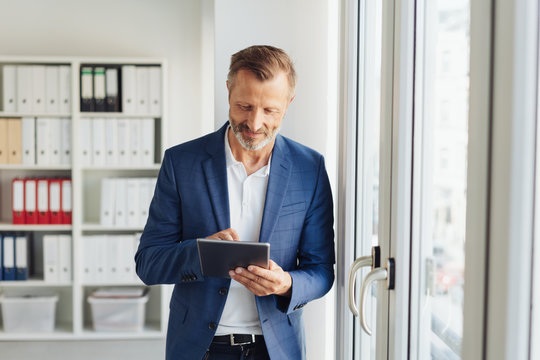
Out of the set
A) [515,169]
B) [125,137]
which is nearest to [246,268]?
[515,169]

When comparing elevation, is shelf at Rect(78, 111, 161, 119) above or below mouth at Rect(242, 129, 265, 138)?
above

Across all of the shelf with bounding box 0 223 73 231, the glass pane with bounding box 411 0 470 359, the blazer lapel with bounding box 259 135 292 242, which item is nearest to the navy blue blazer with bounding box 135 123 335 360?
the blazer lapel with bounding box 259 135 292 242

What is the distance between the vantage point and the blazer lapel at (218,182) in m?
1.48

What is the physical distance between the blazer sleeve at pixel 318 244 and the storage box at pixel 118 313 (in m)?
2.56

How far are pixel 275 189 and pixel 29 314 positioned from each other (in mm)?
3089

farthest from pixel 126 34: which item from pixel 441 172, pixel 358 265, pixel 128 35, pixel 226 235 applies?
pixel 441 172

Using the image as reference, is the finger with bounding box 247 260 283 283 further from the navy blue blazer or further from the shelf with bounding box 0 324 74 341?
the shelf with bounding box 0 324 74 341

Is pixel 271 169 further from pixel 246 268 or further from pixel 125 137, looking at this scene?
pixel 125 137

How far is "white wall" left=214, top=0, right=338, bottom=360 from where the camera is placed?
1.87 m

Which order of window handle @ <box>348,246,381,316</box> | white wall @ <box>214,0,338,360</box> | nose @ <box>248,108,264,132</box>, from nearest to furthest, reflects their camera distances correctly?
window handle @ <box>348,246,381,316</box>, nose @ <box>248,108,264,132</box>, white wall @ <box>214,0,338,360</box>

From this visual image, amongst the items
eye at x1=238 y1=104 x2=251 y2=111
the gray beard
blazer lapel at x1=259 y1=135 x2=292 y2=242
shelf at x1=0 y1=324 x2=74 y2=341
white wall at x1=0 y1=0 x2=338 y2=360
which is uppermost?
white wall at x1=0 y1=0 x2=338 y2=360

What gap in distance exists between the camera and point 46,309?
3.85 metres

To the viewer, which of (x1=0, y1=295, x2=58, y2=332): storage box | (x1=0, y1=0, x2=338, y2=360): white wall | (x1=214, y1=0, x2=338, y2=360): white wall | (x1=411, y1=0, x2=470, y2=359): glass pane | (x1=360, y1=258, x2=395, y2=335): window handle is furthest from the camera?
(x1=0, y1=295, x2=58, y2=332): storage box

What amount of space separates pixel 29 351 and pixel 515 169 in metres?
3.75
